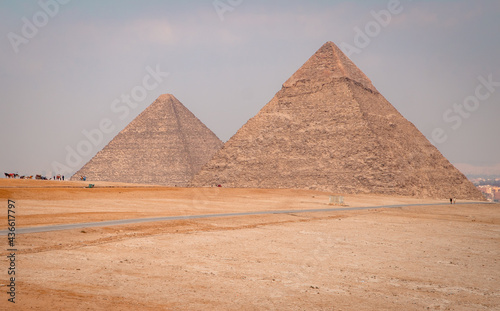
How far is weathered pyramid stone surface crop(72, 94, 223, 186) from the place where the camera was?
12080 cm

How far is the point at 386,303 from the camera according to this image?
25.9 ft

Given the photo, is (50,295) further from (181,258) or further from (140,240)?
(140,240)

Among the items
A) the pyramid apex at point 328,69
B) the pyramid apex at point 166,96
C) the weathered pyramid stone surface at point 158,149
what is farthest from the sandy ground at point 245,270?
the pyramid apex at point 166,96

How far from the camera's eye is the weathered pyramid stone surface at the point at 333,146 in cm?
7356

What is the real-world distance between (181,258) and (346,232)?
8.94 metres

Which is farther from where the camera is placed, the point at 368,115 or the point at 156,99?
the point at 156,99

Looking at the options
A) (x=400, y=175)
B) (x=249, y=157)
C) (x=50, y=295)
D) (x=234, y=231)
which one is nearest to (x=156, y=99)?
(x=249, y=157)

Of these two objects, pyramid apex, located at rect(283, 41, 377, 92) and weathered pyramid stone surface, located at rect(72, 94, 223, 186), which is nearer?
pyramid apex, located at rect(283, 41, 377, 92)

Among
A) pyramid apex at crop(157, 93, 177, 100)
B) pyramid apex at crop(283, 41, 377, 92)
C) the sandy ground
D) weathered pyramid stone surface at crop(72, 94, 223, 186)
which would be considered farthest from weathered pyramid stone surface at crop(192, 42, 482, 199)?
the sandy ground

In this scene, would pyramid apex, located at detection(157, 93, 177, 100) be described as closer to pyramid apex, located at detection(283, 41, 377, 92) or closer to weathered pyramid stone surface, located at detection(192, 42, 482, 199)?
weathered pyramid stone surface, located at detection(192, 42, 482, 199)

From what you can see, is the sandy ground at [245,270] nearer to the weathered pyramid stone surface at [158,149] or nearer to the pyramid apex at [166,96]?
the weathered pyramid stone surface at [158,149]

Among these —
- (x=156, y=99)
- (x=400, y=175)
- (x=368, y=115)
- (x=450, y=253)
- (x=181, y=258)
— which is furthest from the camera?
(x=156, y=99)

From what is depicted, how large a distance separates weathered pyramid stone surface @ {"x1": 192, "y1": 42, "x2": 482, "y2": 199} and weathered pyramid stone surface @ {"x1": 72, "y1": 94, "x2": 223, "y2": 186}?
3171 cm

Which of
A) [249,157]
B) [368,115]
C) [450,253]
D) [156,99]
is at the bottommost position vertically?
[450,253]
